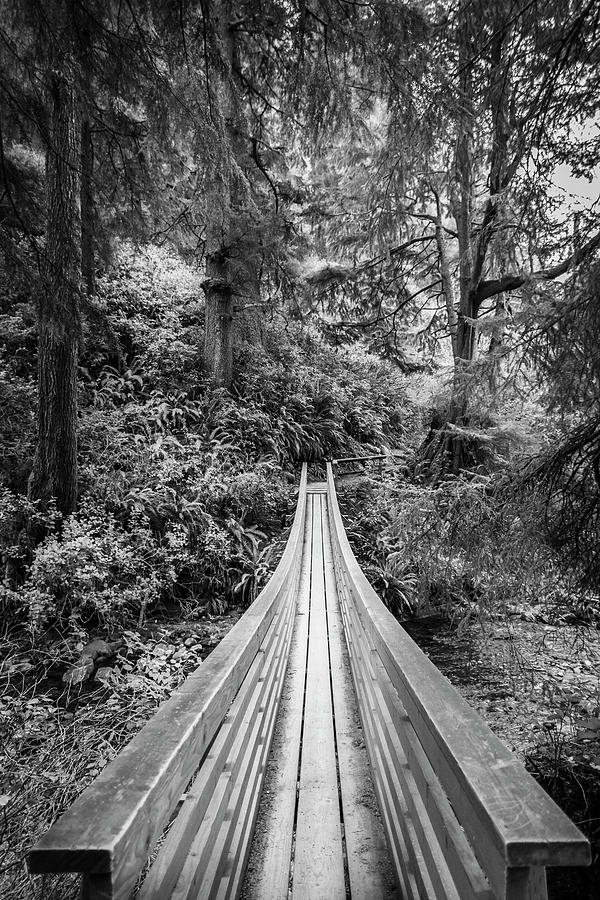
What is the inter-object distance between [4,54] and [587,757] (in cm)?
723

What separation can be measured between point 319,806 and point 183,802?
1197 millimetres

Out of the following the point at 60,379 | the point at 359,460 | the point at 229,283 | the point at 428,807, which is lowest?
the point at 428,807

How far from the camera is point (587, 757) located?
3.79 meters

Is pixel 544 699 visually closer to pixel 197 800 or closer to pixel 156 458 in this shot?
pixel 197 800

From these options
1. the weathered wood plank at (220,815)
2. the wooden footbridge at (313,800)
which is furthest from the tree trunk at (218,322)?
the weathered wood plank at (220,815)

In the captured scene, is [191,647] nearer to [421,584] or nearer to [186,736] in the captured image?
[421,584]

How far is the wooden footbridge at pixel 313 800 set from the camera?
75cm

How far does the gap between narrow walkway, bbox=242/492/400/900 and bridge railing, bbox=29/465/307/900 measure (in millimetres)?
197

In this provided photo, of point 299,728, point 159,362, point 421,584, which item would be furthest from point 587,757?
point 159,362

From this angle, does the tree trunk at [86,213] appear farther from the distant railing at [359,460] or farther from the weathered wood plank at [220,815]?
the distant railing at [359,460]

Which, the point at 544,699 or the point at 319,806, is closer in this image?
the point at 319,806

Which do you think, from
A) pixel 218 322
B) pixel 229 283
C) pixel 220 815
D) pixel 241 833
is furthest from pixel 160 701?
pixel 229 283

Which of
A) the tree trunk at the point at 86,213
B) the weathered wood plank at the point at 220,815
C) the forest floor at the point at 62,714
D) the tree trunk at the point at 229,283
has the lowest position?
the forest floor at the point at 62,714

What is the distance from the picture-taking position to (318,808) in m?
2.20
